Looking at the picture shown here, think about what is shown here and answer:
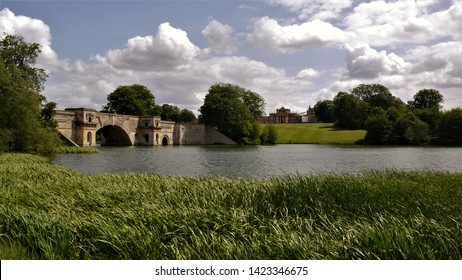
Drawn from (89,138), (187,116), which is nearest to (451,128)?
(89,138)

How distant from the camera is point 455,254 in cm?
519

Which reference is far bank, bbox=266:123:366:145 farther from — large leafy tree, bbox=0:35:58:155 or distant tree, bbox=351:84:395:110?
large leafy tree, bbox=0:35:58:155

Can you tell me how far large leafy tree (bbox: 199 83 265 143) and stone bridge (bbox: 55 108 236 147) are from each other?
6.19 ft

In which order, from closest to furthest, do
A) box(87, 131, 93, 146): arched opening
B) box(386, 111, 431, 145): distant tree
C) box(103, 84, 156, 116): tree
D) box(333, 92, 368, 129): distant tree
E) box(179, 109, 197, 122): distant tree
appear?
1. box(87, 131, 93, 146): arched opening
2. box(386, 111, 431, 145): distant tree
3. box(103, 84, 156, 116): tree
4. box(333, 92, 368, 129): distant tree
5. box(179, 109, 197, 122): distant tree

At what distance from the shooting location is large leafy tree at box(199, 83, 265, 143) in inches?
3004

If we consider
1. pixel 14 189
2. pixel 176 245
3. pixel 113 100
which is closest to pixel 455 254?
pixel 176 245

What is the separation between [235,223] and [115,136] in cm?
6568

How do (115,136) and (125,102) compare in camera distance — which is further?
(125,102)

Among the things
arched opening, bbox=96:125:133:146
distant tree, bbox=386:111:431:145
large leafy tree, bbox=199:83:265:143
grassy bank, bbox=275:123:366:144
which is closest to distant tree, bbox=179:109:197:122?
grassy bank, bbox=275:123:366:144

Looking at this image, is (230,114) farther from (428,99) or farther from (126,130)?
(428,99)

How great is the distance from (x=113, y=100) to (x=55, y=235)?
75.0 m

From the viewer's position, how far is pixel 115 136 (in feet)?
227

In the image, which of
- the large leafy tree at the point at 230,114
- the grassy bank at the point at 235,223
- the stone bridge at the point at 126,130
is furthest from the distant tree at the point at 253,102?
the grassy bank at the point at 235,223

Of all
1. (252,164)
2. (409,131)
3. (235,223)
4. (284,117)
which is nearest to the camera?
(235,223)
